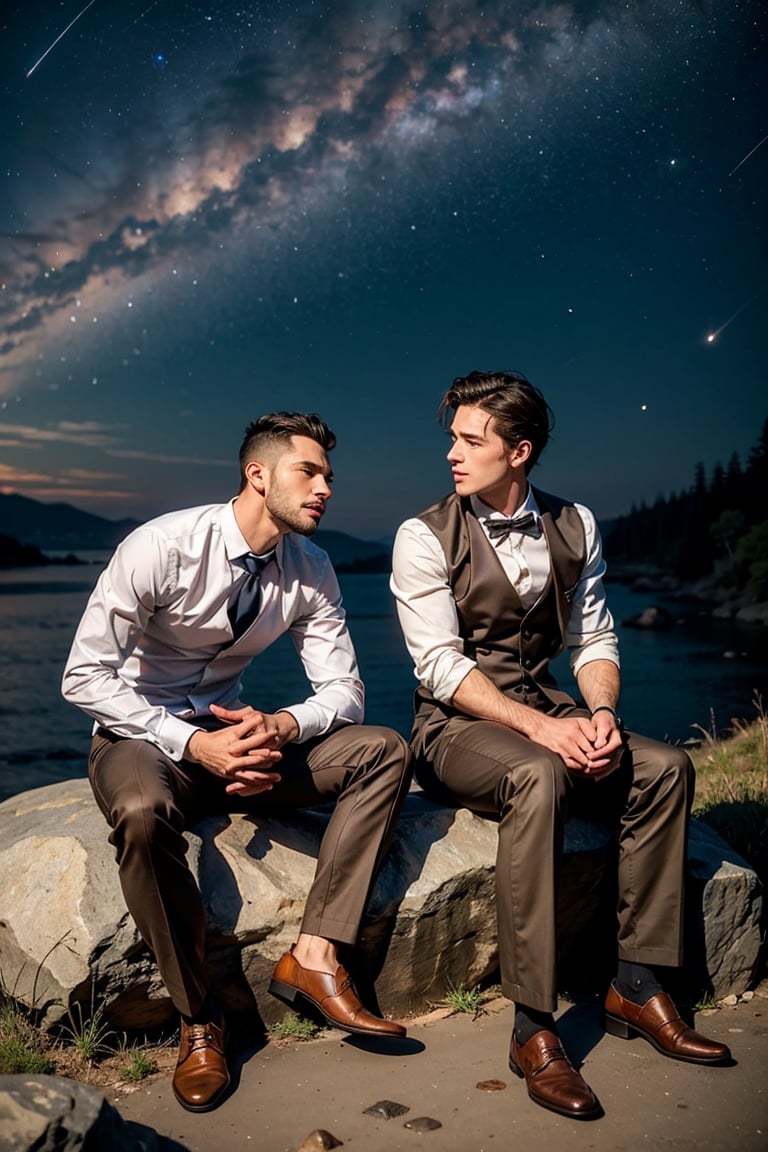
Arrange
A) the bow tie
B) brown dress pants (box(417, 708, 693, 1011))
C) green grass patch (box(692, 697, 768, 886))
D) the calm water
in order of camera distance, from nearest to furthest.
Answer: brown dress pants (box(417, 708, 693, 1011)) < the bow tie < green grass patch (box(692, 697, 768, 886)) < the calm water

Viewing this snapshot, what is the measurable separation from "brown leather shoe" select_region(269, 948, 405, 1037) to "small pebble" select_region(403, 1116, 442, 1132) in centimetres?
31

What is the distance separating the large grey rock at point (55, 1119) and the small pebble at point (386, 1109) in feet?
2.41

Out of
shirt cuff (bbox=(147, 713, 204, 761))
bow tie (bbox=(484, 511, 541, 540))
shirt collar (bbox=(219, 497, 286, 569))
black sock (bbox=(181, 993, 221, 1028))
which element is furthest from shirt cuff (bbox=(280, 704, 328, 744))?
bow tie (bbox=(484, 511, 541, 540))

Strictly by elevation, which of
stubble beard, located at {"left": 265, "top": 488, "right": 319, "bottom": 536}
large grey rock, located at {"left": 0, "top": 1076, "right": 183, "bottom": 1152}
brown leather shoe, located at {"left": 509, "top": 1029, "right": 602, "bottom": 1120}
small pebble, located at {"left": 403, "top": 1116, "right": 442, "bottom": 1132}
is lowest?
small pebble, located at {"left": 403, "top": 1116, "right": 442, "bottom": 1132}

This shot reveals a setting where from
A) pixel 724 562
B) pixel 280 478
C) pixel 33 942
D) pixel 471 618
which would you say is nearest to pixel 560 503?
pixel 471 618

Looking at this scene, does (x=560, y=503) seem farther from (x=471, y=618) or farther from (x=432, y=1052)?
(x=432, y=1052)

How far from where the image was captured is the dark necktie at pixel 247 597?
3736 millimetres

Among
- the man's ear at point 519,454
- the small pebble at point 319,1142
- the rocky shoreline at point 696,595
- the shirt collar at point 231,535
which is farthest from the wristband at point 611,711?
the rocky shoreline at point 696,595

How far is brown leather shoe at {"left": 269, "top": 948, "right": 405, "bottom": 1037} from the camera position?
10.4 feet

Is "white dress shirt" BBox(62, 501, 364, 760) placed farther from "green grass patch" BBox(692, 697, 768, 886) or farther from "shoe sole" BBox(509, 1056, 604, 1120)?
"green grass patch" BBox(692, 697, 768, 886)

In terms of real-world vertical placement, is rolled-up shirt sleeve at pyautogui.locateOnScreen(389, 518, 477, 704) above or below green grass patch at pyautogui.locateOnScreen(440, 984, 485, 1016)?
above

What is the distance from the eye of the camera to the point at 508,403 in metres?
4.02

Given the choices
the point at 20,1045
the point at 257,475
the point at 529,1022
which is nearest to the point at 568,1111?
the point at 529,1022

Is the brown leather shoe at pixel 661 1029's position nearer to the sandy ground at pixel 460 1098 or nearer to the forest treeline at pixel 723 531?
the sandy ground at pixel 460 1098
